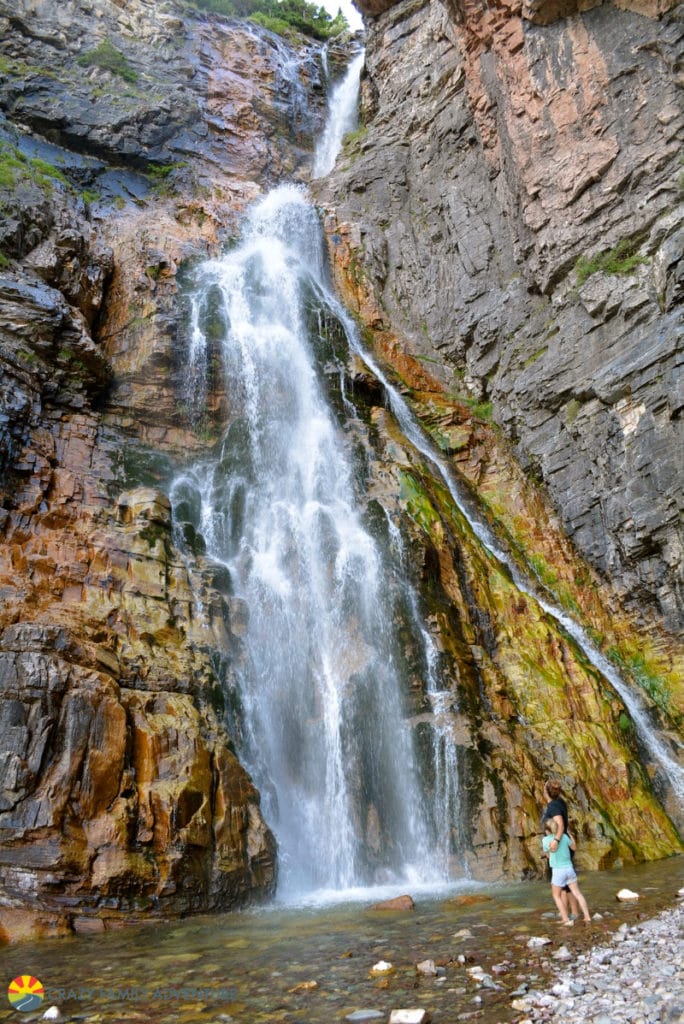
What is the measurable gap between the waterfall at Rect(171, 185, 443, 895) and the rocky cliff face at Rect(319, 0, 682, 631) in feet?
17.4

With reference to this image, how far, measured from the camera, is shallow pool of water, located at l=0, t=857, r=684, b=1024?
5.12 meters

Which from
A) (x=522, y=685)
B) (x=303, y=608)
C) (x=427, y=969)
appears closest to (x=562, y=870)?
(x=427, y=969)

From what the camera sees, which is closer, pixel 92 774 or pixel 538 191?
pixel 92 774

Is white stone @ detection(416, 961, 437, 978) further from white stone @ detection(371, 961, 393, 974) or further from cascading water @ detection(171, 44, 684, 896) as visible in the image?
cascading water @ detection(171, 44, 684, 896)

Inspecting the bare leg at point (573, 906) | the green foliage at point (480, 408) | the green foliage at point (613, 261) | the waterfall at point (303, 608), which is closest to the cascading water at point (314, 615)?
the waterfall at point (303, 608)

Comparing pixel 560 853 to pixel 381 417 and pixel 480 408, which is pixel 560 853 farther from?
pixel 480 408

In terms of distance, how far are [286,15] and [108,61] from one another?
48.7 feet

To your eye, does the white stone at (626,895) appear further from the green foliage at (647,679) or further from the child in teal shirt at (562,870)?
the green foliage at (647,679)

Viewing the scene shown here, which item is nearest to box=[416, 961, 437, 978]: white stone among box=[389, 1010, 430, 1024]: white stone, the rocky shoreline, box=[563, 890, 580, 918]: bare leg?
the rocky shoreline

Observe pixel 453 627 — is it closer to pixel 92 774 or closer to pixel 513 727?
pixel 513 727

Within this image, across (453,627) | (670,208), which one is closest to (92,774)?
(453,627)

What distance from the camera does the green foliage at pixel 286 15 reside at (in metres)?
38.5

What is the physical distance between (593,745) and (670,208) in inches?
503

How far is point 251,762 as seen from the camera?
479 inches
